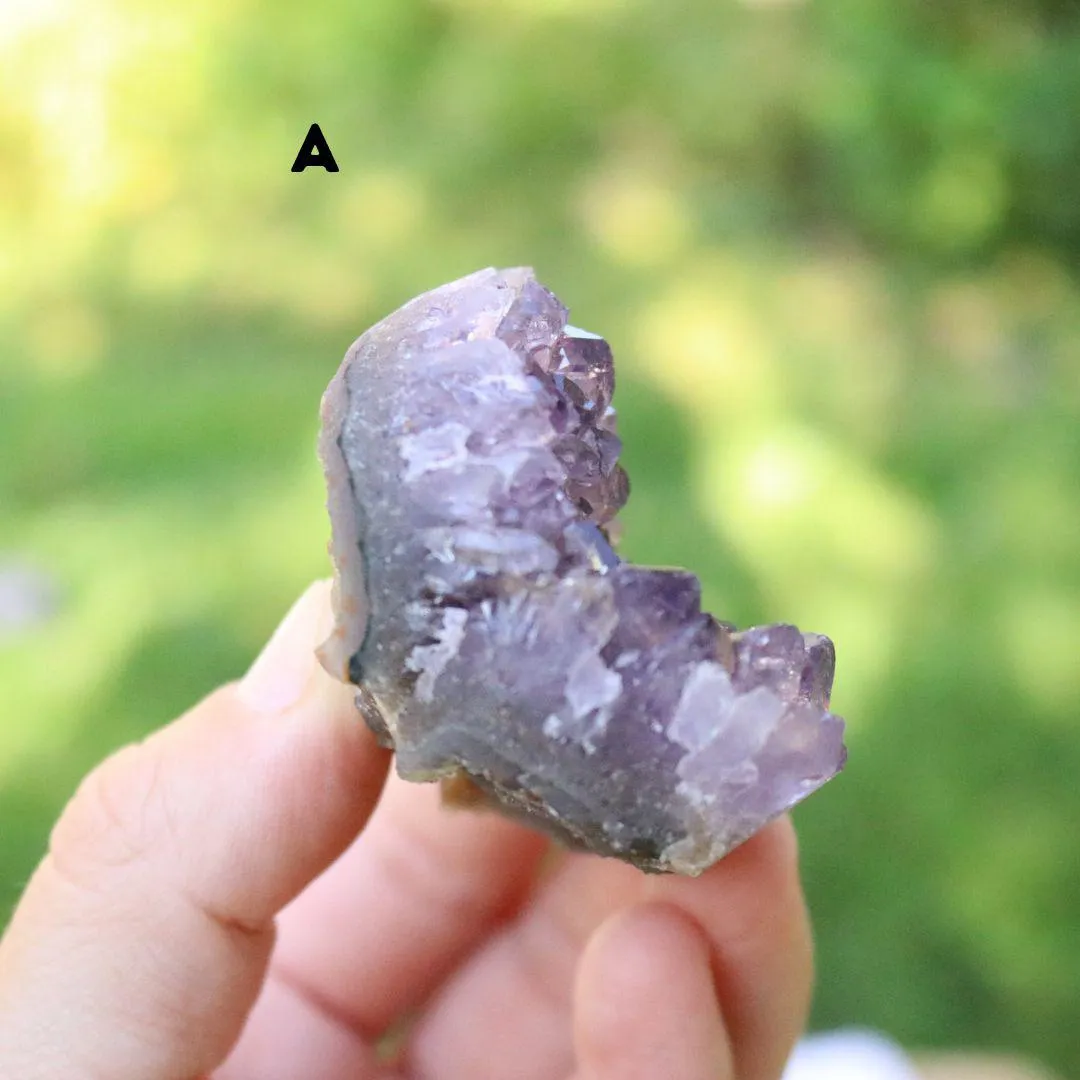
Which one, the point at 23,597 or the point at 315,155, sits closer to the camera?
the point at 23,597

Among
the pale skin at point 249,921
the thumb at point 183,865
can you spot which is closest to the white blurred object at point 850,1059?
the pale skin at point 249,921

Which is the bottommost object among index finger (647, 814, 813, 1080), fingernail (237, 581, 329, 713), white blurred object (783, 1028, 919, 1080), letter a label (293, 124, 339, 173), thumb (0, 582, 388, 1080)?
white blurred object (783, 1028, 919, 1080)

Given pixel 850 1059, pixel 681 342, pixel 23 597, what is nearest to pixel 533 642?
pixel 850 1059

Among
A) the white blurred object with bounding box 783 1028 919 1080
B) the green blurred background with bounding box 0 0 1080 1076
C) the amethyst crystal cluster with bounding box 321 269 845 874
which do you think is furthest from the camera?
the green blurred background with bounding box 0 0 1080 1076

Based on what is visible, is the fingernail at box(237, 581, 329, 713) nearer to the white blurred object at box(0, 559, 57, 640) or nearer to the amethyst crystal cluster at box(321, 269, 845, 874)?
the amethyst crystal cluster at box(321, 269, 845, 874)

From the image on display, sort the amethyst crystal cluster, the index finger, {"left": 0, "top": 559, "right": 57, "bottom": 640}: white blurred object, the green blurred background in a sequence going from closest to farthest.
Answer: the amethyst crystal cluster
the index finger
the green blurred background
{"left": 0, "top": 559, "right": 57, "bottom": 640}: white blurred object

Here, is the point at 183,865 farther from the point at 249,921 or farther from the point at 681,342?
the point at 681,342

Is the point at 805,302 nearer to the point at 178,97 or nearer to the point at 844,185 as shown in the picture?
the point at 844,185

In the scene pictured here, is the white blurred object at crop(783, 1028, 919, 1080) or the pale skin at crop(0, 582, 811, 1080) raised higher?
the pale skin at crop(0, 582, 811, 1080)

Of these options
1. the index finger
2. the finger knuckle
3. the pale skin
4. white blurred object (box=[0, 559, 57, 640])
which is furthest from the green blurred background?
the finger knuckle
